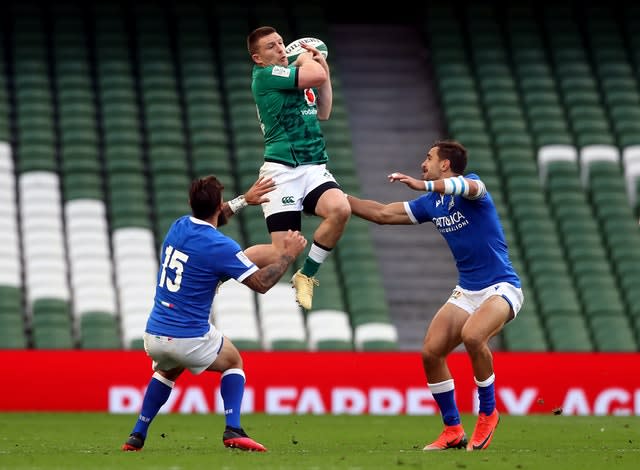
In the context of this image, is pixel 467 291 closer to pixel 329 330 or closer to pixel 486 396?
pixel 486 396

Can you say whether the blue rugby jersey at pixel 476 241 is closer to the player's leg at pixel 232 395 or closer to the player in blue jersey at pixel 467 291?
the player in blue jersey at pixel 467 291

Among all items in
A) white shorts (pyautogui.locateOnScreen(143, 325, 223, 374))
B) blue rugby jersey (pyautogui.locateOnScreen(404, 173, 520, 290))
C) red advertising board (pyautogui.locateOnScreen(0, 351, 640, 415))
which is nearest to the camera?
white shorts (pyautogui.locateOnScreen(143, 325, 223, 374))

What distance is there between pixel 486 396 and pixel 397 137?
11.4 meters

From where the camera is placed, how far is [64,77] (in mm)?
19672

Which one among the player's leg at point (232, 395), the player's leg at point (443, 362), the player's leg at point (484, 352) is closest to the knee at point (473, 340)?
the player's leg at point (484, 352)

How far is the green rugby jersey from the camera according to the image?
9.73 metres

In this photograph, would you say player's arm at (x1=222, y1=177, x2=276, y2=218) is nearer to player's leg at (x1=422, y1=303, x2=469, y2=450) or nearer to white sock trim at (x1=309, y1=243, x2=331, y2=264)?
white sock trim at (x1=309, y1=243, x2=331, y2=264)

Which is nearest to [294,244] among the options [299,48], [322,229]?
[322,229]

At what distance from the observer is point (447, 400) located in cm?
984

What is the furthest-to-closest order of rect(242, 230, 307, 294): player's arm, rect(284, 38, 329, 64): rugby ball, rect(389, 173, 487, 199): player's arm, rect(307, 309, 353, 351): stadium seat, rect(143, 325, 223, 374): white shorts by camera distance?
rect(307, 309, 353, 351): stadium seat → rect(284, 38, 329, 64): rugby ball → rect(389, 173, 487, 199): player's arm → rect(242, 230, 307, 294): player's arm → rect(143, 325, 223, 374): white shorts

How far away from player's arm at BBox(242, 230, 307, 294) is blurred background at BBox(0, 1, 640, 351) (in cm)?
691

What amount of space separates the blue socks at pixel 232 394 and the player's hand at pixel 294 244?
2.92 ft

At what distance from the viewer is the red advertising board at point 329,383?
1470cm

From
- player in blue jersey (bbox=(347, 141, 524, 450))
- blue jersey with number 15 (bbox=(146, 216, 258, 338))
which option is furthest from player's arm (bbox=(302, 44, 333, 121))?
blue jersey with number 15 (bbox=(146, 216, 258, 338))
